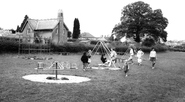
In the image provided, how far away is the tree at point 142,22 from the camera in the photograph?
61.9 metres

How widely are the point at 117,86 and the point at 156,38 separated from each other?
2143 inches

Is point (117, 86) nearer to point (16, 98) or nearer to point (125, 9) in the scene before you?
point (16, 98)

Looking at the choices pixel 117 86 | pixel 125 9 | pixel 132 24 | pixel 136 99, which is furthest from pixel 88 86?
pixel 125 9

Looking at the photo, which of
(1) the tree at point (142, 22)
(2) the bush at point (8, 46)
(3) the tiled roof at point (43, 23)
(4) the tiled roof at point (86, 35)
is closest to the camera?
(2) the bush at point (8, 46)

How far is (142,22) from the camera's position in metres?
62.2

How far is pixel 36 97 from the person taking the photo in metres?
8.84

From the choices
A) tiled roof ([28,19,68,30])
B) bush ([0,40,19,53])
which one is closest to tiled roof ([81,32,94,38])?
tiled roof ([28,19,68,30])

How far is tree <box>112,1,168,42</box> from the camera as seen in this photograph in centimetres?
6194

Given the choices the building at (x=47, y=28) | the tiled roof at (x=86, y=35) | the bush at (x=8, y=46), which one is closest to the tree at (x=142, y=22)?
the building at (x=47, y=28)

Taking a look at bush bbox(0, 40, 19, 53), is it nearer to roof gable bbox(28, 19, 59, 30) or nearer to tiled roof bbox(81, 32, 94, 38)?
roof gable bbox(28, 19, 59, 30)

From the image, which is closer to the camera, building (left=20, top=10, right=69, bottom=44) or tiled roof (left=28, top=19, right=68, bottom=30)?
building (left=20, top=10, right=69, bottom=44)

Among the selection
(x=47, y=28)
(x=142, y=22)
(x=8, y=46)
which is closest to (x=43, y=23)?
(x=47, y=28)

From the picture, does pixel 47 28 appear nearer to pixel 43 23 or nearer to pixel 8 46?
pixel 43 23

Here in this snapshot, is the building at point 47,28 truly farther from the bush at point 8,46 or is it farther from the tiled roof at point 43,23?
the bush at point 8,46
